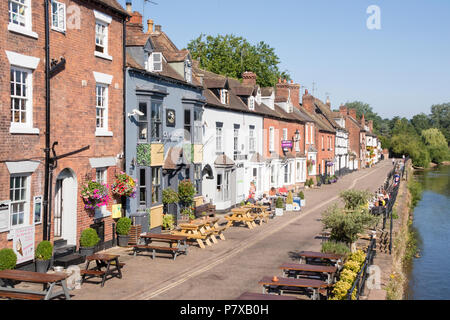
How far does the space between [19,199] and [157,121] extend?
28.0 feet

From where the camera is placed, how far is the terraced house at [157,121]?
20.1 meters

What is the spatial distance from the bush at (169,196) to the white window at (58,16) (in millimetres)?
9148

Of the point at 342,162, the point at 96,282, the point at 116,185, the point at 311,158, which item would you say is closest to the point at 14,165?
the point at 96,282

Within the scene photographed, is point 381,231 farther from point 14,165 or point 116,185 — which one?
point 14,165

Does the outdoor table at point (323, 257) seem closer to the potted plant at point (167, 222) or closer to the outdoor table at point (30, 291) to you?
the outdoor table at point (30, 291)

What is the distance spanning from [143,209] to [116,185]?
2.49 m

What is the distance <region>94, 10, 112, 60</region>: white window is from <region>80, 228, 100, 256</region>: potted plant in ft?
20.9

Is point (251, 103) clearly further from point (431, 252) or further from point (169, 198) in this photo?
point (431, 252)

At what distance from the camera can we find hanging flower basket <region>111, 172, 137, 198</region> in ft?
60.4

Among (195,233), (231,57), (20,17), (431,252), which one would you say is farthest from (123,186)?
(231,57)

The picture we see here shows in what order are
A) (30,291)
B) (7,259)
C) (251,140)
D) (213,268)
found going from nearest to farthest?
(30,291) → (7,259) → (213,268) → (251,140)

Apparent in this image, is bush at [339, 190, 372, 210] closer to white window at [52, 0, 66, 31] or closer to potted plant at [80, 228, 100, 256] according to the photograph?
potted plant at [80, 228, 100, 256]

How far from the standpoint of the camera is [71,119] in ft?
53.1

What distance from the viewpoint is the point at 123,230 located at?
18.9 metres
